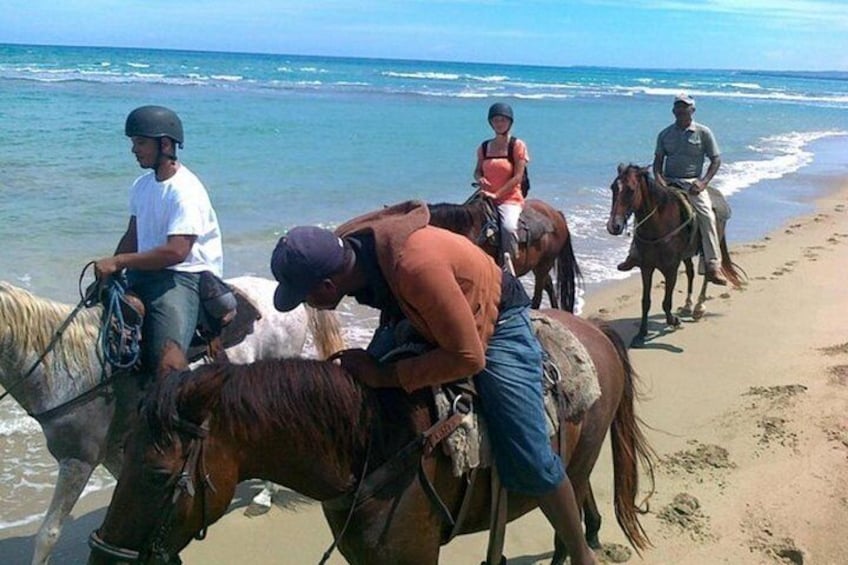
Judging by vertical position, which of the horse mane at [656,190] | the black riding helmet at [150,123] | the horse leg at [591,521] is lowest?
the horse leg at [591,521]

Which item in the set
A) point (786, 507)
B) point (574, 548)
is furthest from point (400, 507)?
point (786, 507)

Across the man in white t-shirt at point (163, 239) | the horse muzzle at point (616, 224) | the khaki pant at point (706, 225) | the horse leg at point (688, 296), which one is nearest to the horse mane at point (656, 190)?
the khaki pant at point (706, 225)

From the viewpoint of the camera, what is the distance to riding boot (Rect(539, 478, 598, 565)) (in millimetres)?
3262

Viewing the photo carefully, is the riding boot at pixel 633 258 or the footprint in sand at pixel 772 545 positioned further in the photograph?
the riding boot at pixel 633 258

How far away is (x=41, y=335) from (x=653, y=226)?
22.1ft

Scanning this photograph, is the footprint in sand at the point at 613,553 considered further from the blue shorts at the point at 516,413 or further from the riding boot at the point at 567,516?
the blue shorts at the point at 516,413

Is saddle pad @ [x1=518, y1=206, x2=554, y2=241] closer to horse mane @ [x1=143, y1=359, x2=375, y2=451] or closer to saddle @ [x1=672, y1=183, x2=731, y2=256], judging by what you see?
saddle @ [x1=672, y1=183, x2=731, y2=256]

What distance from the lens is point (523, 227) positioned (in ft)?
27.9

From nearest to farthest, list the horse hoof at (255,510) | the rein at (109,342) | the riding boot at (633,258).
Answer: the rein at (109,342), the horse hoof at (255,510), the riding boot at (633,258)

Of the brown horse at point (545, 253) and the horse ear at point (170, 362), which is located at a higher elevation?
the horse ear at point (170, 362)

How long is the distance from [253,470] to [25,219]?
34.0 ft

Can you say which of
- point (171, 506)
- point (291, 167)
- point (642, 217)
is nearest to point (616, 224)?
point (642, 217)

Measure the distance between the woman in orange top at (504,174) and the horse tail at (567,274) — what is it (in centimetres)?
83

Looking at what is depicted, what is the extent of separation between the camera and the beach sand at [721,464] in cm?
470
